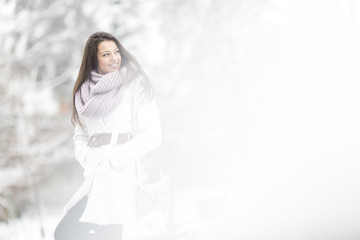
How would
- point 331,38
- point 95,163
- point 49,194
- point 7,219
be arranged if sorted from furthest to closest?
1. point 49,194
2. point 7,219
3. point 331,38
4. point 95,163

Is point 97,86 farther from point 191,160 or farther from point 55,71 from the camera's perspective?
point 55,71

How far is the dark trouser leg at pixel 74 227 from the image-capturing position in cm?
114

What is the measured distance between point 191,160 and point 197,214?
0.34 m

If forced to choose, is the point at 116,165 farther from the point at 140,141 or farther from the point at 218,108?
the point at 218,108

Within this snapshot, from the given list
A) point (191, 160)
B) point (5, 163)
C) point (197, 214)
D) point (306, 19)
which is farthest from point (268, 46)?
point (5, 163)

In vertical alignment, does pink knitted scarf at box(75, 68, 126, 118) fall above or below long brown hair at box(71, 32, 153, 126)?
below

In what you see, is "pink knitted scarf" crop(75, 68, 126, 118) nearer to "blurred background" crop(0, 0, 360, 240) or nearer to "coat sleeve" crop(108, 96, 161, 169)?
"coat sleeve" crop(108, 96, 161, 169)

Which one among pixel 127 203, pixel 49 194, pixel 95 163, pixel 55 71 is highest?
pixel 55 71

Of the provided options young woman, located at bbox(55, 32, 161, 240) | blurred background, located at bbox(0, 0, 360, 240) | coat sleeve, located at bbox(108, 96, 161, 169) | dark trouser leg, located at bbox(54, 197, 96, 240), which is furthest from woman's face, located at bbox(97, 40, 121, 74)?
blurred background, located at bbox(0, 0, 360, 240)

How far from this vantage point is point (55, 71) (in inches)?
108

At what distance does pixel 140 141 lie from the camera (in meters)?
1.10

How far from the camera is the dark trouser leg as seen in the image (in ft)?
3.73

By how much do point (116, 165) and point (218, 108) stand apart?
1297 mm

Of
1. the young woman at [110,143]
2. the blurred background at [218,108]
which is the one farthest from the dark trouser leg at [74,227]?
the blurred background at [218,108]
